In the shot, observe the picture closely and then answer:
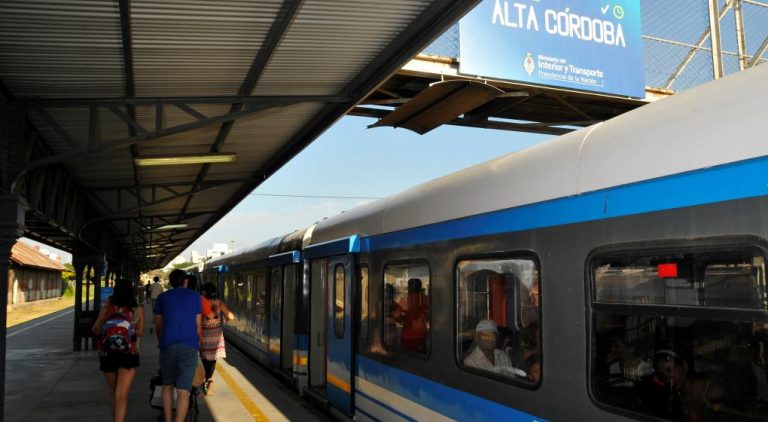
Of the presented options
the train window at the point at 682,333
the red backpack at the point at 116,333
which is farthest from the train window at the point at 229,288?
the train window at the point at 682,333

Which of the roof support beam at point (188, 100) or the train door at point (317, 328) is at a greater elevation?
the roof support beam at point (188, 100)

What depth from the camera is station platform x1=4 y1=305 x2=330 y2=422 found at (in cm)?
807

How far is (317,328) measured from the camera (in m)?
8.62

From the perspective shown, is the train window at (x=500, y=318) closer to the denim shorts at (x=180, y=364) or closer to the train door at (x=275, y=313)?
the denim shorts at (x=180, y=364)

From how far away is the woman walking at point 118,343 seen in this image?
650cm

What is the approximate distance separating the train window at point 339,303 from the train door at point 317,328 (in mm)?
856

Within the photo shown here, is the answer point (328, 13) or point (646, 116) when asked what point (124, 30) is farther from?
point (646, 116)

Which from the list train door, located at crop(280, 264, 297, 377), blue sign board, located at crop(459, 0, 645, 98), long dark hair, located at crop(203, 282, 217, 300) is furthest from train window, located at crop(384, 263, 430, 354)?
blue sign board, located at crop(459, 0, 645, 98)

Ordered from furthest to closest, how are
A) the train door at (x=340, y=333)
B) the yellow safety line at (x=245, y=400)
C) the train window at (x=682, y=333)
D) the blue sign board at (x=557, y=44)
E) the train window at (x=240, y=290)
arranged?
the train window at (x=240, y=290) < the blue sign board at (x=557, y=44) < the yellow safety line at (x=245, y=400) < the train door at (x=340, y=333) < the train window at (x=682, y=333)

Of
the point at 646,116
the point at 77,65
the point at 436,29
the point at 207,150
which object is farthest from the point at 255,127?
the point at 646,116

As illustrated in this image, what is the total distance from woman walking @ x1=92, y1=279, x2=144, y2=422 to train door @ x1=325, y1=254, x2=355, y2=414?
213cm

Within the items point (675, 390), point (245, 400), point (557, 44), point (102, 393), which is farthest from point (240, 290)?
point (675, 390)

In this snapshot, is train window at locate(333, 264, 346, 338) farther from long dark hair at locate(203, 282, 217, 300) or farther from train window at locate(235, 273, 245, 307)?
train window at locate(235, 273, 245, 307)

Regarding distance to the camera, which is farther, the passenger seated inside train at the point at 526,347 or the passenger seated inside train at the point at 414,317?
the passenger seated inside train at the point at 414,317
